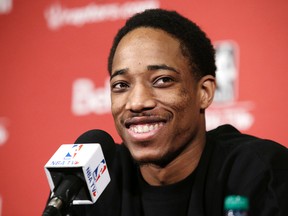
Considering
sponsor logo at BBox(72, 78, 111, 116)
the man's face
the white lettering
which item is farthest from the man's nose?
sponsor logo at BBox(72, 78, 111, 116)

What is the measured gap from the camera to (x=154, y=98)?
1176mm

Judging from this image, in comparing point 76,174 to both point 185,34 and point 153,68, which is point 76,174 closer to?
point 153,68

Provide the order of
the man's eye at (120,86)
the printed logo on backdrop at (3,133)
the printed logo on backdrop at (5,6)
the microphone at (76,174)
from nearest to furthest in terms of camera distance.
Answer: the microphone at (76,174) < the man's eye at (120,86) < the printed logo on backdrop at (3,133) < the printed logo on backdrop at (5,6)

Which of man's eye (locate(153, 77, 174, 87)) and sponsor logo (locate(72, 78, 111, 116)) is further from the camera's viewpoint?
sponsor logo (locate(72, 78, 111, 116))

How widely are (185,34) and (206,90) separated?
16cm

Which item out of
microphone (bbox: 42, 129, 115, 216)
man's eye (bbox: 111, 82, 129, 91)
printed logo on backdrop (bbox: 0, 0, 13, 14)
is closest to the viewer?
microphone (bbox: 42, 129, 115, 216)

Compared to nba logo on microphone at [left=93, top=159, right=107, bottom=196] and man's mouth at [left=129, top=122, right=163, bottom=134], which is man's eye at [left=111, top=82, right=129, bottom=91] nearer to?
man's mouth at [left=129, top=122, right=163, bottom=134]

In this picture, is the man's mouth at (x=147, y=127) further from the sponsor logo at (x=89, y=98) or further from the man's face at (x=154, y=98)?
the sponsor logo at (x=89, y=98)

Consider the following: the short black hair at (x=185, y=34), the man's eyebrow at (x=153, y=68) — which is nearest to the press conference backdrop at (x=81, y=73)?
the short black hair at (x=185, y=34)

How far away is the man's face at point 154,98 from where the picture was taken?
117 cm

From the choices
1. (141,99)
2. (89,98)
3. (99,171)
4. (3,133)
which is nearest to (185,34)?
(141,99)

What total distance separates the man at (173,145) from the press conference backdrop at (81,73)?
1.22ft

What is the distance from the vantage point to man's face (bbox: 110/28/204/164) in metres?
1.17

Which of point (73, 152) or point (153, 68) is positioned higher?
point (153, 68)
